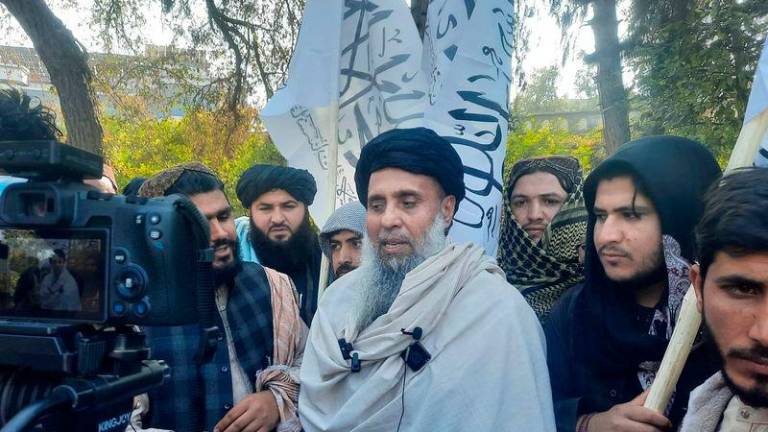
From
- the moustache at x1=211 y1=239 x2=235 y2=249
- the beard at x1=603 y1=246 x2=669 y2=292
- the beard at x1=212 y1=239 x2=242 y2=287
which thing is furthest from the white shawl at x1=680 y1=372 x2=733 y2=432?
the moustache at x1=211 y1=239 x2=235 y2=249

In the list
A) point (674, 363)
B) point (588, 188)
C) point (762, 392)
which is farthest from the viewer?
point (588, 188)

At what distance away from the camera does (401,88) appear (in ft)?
10.7

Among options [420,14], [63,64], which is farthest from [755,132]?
[63,64]

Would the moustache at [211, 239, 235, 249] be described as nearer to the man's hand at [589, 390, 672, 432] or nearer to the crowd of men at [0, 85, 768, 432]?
the crowd of men at [0, 85, 768, 432]

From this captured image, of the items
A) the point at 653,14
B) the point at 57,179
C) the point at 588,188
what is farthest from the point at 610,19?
the point at 57,179

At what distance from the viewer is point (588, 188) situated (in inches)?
84.2

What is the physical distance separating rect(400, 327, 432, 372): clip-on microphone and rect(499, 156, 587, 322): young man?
0.73m

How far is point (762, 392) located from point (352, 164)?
2355mm

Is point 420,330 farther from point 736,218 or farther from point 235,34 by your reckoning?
point 235,34

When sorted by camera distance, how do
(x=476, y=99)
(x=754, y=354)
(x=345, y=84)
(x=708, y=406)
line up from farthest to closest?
(x=345, y=84) → (x=476, y=99) → (x=708, y=406) → (x=754, y=354)

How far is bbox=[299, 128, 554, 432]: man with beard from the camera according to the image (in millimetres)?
1934

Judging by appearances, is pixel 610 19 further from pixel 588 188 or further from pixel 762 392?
pixel 762 392

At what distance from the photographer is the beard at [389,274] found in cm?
227

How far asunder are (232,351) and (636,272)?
138cm
